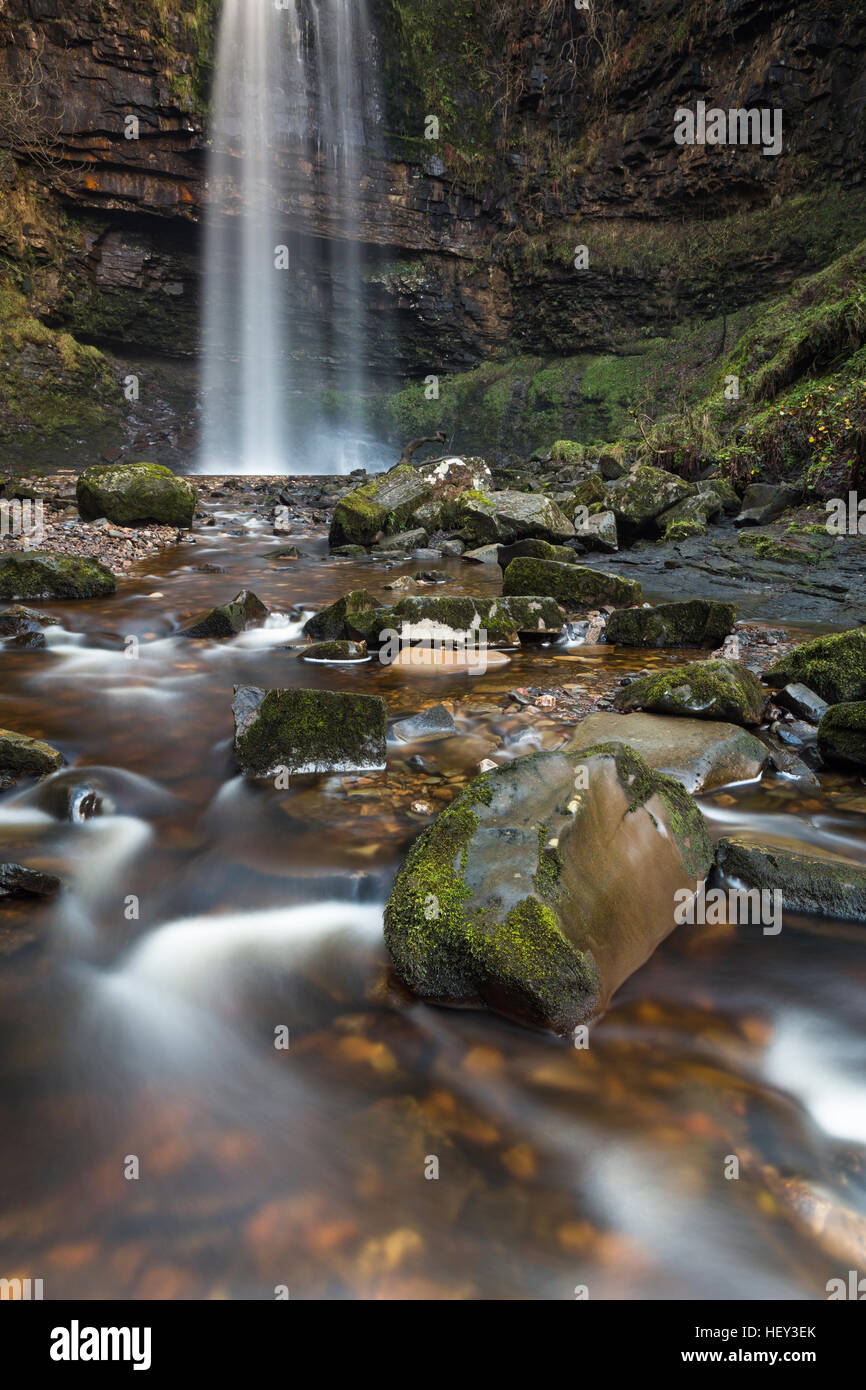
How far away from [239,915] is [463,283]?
2832cm

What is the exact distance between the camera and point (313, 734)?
3.29m

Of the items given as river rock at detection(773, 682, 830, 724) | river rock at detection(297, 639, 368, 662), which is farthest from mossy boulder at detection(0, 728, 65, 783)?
river rock at detection(773, 682, 830, 724)

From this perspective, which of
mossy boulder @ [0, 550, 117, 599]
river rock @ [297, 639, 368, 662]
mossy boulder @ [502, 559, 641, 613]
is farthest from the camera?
mossy boulder @ [0, 550, 117, 599]

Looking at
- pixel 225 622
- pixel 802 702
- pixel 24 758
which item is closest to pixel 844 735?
pixel 802 702

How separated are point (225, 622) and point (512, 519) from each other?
16.7 ft

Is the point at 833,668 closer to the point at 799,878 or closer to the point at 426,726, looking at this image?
the point at 799,878

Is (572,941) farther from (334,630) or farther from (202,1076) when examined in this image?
(334,630)

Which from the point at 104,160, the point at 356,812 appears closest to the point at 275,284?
the point at 104,160

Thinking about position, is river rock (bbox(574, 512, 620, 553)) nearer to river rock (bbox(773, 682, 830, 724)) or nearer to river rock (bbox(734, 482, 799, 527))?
Result: river rock (bbox(734, 482, 799, 527))

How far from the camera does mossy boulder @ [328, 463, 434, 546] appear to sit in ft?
34.4

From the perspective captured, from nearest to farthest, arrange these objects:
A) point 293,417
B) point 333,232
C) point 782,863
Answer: point 782,863 < point 333,232 < point 293,417

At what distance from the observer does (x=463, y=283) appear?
25.7 m

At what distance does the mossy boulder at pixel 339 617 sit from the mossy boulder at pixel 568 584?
149 centimetres

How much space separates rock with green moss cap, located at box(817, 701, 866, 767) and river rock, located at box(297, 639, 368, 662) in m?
3.13
